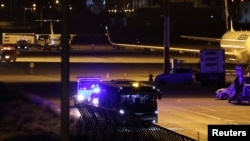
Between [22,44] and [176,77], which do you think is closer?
[176,77]

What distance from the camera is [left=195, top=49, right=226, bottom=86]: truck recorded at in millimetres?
55938

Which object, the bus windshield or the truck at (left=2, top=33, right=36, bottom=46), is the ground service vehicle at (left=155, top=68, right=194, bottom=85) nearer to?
the bus windshield

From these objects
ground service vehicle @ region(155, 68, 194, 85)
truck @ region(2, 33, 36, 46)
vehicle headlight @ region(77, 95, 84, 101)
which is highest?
truck @ region(2, 33, 36, 46)

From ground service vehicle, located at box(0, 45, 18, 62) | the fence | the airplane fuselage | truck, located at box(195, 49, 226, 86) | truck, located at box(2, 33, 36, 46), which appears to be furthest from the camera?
truck, located at box(2, 33, 36, 46)

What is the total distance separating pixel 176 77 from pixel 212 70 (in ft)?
9.99

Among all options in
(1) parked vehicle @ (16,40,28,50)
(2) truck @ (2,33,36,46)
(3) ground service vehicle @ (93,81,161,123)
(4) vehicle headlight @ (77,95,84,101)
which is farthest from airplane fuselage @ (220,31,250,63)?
(2) truck @ (2,33,36,46)

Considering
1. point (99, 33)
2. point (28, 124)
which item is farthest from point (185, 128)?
point (99, 33)

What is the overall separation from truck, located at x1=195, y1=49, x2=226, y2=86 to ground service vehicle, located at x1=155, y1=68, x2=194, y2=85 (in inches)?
35.9

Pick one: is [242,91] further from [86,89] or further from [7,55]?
[7,55]

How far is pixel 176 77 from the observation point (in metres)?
56.6

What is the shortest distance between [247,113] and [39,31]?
130922mm

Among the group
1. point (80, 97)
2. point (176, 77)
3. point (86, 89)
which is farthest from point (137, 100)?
point (176, 77)

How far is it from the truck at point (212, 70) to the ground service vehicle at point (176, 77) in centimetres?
91

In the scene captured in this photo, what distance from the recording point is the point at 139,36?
14912 centimetres
